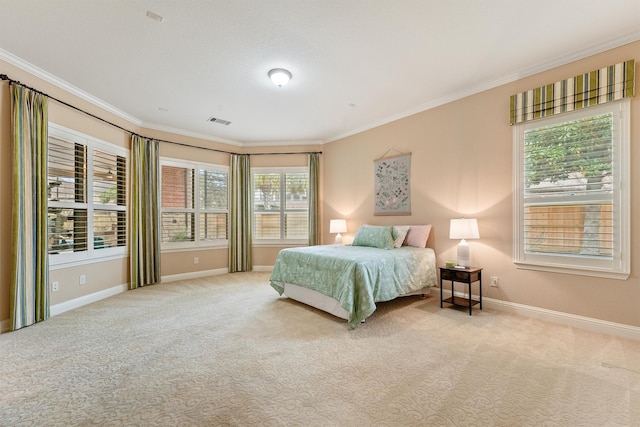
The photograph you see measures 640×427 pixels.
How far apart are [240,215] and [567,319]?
5.41m

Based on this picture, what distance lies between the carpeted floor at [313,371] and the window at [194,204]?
7.53 feet

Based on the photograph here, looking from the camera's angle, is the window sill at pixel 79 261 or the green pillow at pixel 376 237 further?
the green pillow at pixel 376 237

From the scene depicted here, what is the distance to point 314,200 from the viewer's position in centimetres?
616

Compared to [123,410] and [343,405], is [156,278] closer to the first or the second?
[123,410]

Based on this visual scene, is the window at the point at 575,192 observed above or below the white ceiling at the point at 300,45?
below

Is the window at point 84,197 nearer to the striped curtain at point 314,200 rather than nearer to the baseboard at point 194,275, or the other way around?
the baseboard at point 194,275

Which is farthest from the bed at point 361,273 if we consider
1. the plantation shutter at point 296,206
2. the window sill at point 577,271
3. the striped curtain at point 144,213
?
the striped curtain at point 144,213

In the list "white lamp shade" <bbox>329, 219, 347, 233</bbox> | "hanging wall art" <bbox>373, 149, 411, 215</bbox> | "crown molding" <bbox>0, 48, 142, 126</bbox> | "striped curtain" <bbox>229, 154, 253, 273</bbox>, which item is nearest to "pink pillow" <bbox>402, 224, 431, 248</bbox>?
"hanging wall art" <bbox>373, 149, 411, 215</bbox>

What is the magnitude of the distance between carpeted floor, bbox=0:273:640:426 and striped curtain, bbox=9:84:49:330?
29 centimetres

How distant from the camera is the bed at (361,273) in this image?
310cm

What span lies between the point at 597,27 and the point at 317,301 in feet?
12.8

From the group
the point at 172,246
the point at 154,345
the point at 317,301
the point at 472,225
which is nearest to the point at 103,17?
the point at 154,345

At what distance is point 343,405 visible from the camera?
181 centimetres

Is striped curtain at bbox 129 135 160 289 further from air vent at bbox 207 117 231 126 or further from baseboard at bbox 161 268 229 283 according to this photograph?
air vent at bbox 207 117 231 126
